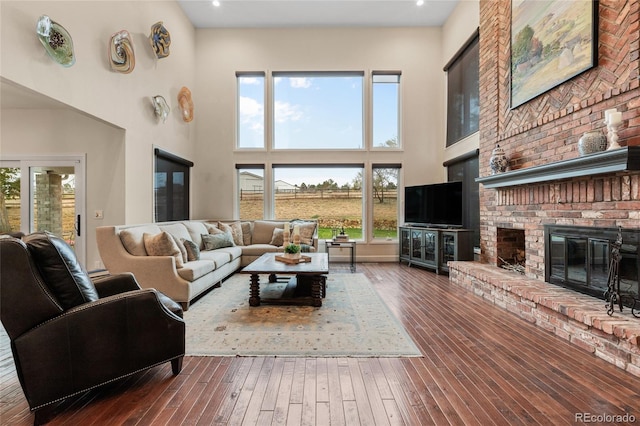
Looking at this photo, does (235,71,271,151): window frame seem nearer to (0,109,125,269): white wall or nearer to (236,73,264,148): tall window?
(236,73,264,148): tall window

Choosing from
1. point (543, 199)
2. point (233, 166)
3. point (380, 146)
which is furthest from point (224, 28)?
point (543, 199)

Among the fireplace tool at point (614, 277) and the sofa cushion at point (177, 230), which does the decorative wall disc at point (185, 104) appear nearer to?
the sofa cushion at point (177, 230)

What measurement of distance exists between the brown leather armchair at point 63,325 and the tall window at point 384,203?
17.7 ft

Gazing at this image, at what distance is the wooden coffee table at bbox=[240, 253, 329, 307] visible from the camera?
3312 millimetres

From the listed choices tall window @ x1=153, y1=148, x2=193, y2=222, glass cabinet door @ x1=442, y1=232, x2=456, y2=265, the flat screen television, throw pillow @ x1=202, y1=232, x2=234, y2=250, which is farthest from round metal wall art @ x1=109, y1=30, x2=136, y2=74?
glass cabinet door @ x1=442, y1=232, x2=456, y2=265

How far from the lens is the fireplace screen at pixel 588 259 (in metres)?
2.49

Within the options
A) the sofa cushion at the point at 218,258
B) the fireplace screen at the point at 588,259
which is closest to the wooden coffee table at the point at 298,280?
the sofa cushion at the point at 218,258

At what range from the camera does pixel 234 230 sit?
611 cm

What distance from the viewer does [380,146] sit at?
22.4ft

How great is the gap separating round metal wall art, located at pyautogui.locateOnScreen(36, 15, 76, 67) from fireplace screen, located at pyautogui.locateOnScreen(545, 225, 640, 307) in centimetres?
537

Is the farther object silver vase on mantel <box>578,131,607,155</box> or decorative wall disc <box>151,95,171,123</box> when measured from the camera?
decorative wall disc <box>151,95,171,123</box>

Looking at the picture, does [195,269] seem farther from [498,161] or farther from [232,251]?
[498,161]

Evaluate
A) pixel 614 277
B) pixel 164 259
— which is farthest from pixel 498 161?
pixel 164 259

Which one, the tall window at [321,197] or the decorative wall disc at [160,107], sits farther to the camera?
the tall window at [321,197]
